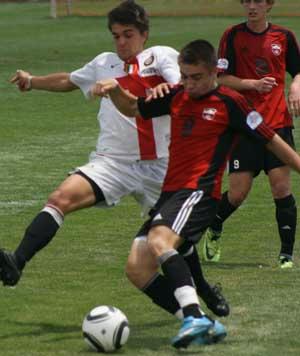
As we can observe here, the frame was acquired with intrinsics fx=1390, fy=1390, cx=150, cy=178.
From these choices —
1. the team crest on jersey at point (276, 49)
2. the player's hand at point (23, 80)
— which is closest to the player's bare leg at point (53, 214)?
the player's hand at point (23, 80)

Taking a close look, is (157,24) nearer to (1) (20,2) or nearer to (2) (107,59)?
(1) (20,2)

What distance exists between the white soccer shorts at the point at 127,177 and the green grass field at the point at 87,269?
71 centimetres

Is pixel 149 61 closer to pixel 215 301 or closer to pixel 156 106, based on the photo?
pixel 156 106

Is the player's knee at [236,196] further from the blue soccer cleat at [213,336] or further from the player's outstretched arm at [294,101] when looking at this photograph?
the blue soccer cleat at [213,336]

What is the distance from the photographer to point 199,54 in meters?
8.04

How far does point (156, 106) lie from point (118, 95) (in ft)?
0.79

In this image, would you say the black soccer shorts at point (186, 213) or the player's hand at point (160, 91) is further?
the player's hand at point (160, 91)

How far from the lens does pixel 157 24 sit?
125 ft

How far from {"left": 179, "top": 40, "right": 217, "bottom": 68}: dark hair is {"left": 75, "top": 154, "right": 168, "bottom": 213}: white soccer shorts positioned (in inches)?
47.5

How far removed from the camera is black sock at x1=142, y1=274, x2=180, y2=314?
8.21m

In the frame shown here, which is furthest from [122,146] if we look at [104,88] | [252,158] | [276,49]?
[276,49]

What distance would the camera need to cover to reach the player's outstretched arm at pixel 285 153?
8227mm

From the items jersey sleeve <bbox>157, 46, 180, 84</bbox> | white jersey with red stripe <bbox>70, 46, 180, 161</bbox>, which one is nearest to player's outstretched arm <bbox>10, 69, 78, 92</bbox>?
white jersey with red stripe <bbox>70, 46, 180, 161</bbox>

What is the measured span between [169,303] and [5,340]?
0.99m
